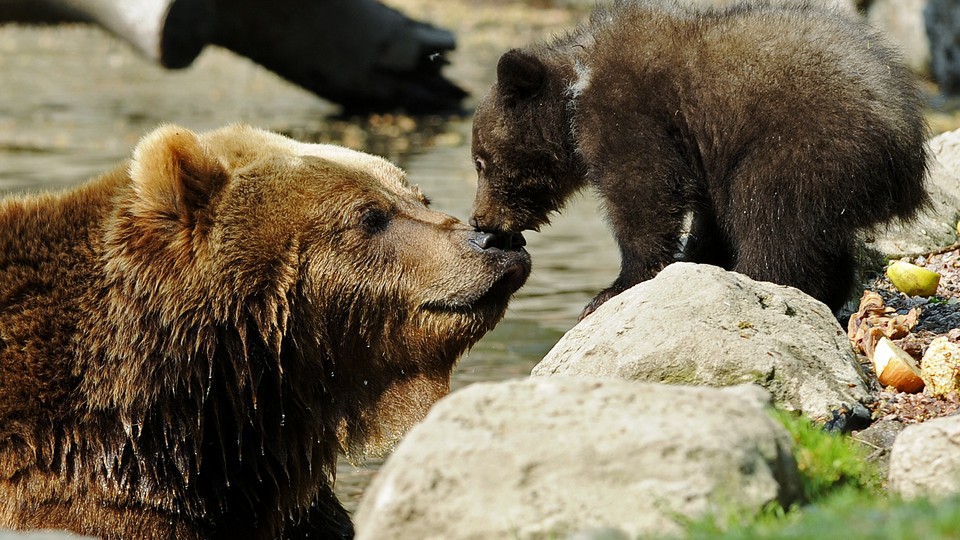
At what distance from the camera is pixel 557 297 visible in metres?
10.3

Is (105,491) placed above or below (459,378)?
above

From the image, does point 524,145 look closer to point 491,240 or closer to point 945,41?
point 491,240

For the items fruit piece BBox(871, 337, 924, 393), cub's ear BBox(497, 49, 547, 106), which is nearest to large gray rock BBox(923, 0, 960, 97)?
cub's ear BBox(497, 49, 547, 106)

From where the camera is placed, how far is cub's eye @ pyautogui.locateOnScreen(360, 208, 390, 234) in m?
5.52

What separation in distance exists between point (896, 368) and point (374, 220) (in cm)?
236

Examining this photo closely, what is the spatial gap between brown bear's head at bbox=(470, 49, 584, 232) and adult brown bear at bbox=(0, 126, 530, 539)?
2095 millimetres

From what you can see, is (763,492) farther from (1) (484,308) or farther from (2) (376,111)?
(2) (376,111)

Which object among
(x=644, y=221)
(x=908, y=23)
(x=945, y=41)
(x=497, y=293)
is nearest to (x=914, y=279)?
(x=644, y=221)

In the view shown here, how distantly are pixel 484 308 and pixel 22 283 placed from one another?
73.4 inches

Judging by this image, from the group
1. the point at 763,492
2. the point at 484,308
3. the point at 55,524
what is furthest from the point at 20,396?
the point at 763,492

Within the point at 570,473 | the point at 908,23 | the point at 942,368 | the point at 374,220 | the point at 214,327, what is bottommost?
the point at 908,23

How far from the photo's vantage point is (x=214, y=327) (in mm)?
5137

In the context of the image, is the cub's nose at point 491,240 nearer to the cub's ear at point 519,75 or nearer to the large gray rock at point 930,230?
the cub's ear at point 519,75

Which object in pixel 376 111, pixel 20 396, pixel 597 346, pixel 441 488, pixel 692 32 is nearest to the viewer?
pixel 441 488
